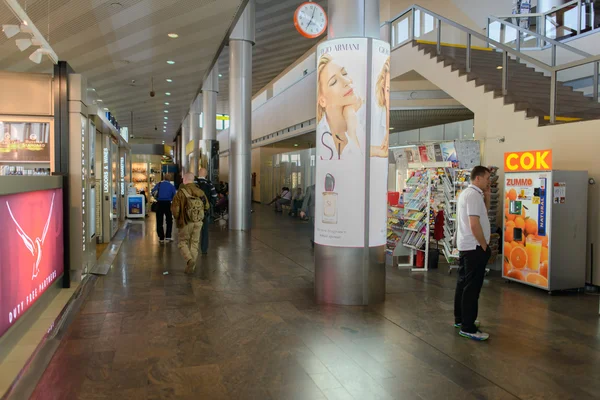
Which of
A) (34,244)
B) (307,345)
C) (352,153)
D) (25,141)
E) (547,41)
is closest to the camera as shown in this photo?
Answer: (307,345)

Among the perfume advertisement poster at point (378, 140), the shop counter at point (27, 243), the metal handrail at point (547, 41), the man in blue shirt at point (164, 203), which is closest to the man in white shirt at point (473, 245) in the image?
the perfume advertisement poster at point (378, 140)

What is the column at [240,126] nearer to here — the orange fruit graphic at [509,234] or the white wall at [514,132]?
the white wall at [514,132]

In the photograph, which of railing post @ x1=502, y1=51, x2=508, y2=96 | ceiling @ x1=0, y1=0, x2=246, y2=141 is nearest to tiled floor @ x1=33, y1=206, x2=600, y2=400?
railing post @ x1=502, y1=51, x2=508, y2=96

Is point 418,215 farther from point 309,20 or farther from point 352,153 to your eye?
point 309,20

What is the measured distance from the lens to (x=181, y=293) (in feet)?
19.5

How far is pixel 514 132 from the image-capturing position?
312 inches

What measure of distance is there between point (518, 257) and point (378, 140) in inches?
112

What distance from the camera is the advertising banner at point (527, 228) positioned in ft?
20.4

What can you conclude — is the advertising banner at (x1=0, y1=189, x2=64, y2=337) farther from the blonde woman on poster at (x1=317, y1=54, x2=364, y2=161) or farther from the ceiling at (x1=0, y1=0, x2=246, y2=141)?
the blonde woman on poster at (x1=317, y1=54, x2=364, y2=161)

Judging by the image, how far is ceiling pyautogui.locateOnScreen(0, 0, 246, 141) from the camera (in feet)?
32.6

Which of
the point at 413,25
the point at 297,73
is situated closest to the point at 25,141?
the point at 413,25

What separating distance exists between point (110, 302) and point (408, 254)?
187 inches

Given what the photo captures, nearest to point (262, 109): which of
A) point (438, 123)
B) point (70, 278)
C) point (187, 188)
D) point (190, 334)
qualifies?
point (438, 123)

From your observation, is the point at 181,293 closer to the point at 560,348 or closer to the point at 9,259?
the point at 9,259
